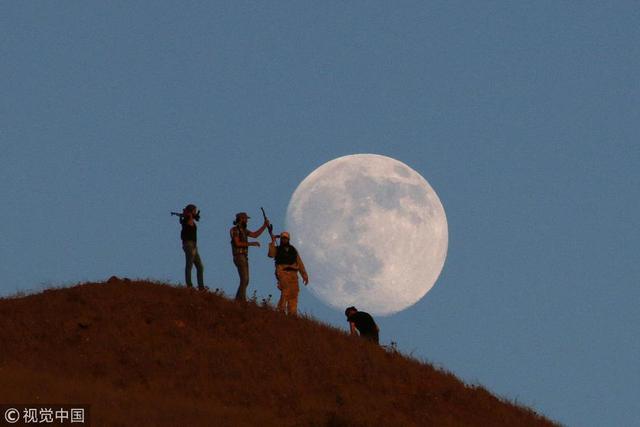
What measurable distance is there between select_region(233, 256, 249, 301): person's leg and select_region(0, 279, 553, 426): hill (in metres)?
0.32

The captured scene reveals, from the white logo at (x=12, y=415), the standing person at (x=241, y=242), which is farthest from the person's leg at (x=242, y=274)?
the white logo at (x=12, y=415)

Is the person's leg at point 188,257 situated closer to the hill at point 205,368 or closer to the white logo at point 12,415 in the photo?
the hill at point 205,368

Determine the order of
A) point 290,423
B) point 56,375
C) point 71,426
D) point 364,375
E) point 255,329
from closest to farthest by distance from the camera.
A: 1. point 71,426
2. point 290,423
3. point 56,375
4. point 364,375
5. point 255,329

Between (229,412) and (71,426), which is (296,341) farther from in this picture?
(71,426)

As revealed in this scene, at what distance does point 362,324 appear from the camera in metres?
32.1

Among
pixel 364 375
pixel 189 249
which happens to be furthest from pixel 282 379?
pixel 189 249

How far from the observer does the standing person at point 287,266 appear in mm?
31109

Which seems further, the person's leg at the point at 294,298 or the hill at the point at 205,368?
the person's leg at the point at 294,298

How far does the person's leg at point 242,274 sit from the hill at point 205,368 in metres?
0.32

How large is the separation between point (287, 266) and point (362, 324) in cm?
294

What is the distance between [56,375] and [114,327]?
11.6 ft

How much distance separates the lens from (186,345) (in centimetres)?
2973

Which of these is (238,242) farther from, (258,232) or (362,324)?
(362,324)

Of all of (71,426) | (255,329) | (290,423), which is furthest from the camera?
(255,329)
